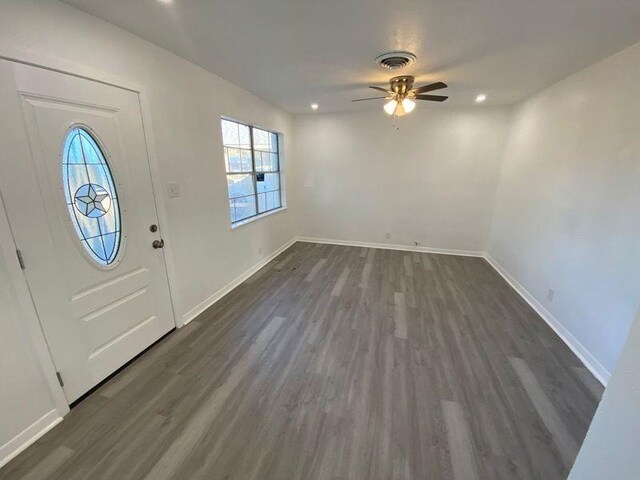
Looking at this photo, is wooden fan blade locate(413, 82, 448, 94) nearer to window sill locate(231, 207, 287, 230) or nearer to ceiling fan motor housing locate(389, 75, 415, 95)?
ceiling fan motor housing locate(389, 75, 415, 95)

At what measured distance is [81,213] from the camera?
1728 mm

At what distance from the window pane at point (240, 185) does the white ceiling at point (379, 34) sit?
3.82ft

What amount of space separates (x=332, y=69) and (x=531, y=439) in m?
3.20

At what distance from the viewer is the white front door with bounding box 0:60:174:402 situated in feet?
4.74

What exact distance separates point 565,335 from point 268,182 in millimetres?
4194

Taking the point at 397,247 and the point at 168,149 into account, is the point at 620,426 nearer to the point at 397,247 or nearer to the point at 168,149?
the point at 168,149

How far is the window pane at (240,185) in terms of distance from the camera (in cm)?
343

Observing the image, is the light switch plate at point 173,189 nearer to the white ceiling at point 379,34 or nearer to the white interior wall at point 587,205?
the white ceiling at point 379,34

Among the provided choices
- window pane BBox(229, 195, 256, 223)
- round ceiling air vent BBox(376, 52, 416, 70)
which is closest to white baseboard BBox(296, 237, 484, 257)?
window pane BBox(229, 195, 256, 223)

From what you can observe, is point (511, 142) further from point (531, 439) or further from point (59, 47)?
point (59, 47)

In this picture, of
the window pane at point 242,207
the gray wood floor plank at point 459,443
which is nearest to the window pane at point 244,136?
the window pane at point 242,207

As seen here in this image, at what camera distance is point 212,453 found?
1496 millimetres

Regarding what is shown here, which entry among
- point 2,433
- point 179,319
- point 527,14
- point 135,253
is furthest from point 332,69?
point 2,433

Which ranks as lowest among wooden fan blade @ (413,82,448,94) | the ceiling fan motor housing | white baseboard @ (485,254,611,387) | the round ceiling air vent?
white baseboard @ (485,254,611,387)
